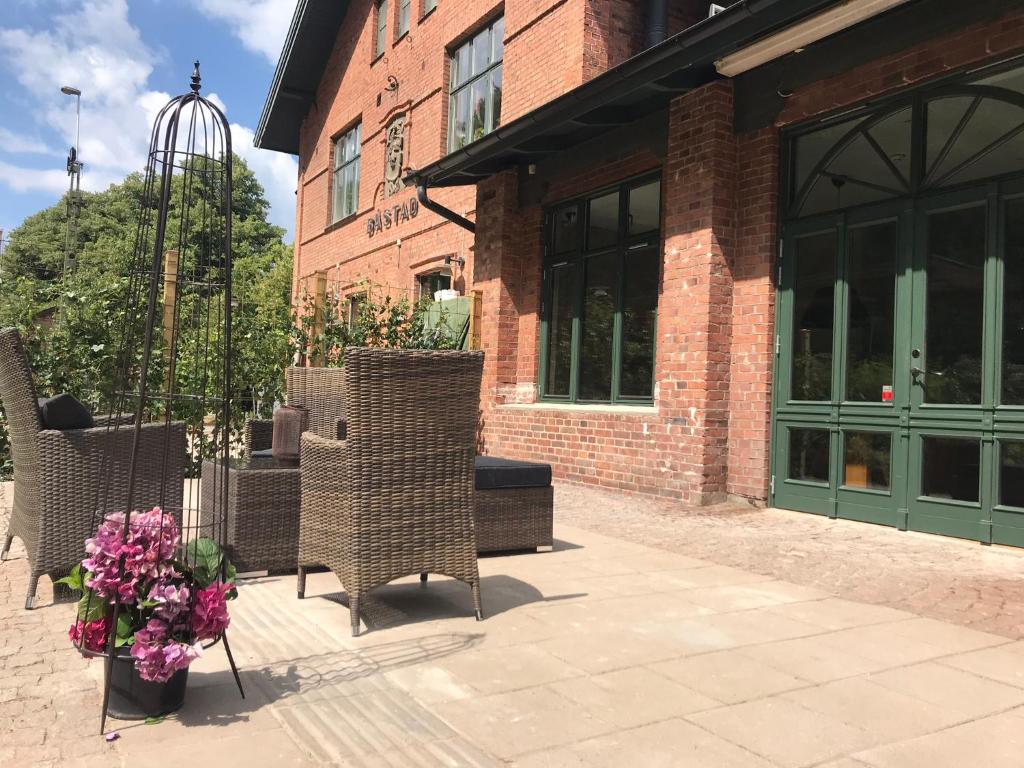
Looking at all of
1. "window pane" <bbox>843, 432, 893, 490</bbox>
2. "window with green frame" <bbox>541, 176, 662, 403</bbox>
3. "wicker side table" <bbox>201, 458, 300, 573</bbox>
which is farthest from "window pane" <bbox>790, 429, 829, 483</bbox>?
"wicker side table" <bbox>201, 458, 300, 573</bbox>

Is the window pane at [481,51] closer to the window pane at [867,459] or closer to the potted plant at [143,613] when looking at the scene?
the window pane at [867,459]

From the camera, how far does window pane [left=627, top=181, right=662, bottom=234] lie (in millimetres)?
7613

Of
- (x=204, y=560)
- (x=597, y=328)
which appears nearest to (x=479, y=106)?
(x=597, y=328)

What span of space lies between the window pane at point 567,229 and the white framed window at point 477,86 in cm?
272

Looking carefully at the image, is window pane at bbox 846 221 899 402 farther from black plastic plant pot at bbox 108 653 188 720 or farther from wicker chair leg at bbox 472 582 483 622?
black plastic plant pot at bbox 108 653 188 720

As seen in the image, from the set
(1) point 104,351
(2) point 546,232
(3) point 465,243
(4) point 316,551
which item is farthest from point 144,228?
(3) point 465,243

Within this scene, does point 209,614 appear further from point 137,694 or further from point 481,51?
point 481,51

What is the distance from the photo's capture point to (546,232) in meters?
9.14

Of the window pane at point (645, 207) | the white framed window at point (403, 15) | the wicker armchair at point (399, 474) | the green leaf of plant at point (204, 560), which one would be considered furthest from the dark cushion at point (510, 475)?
the white framed window at point (403, 15)

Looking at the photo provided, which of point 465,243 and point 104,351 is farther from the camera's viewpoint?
point 465,243

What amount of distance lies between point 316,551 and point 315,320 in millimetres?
6528

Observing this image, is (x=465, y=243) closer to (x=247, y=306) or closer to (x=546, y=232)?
(x=546, y=232)

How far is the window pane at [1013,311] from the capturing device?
4.82 m

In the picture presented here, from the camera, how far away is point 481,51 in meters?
11.6
